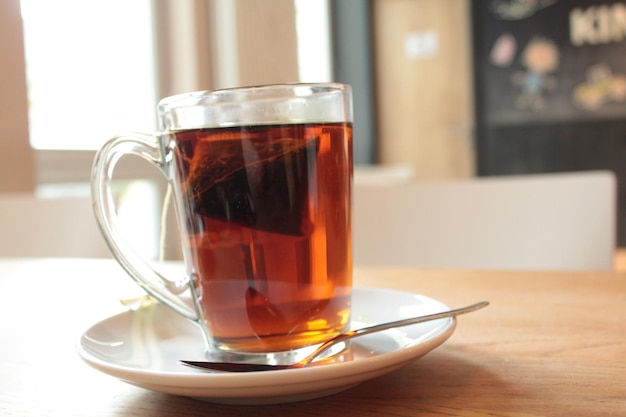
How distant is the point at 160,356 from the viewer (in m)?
0.46

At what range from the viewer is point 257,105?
45 cm

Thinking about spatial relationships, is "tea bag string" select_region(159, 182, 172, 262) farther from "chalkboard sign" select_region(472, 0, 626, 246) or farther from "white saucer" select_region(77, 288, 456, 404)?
"chalkboard sign" select_region(472, 0, 626, 246)

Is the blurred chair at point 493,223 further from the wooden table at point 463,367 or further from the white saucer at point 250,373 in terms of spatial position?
the white saucer at point 250,373

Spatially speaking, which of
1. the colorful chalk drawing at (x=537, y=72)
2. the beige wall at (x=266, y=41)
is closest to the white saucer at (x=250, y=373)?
the beige wall at (x=266, y=41)

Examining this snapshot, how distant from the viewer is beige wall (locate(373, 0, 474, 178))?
5.19 metres

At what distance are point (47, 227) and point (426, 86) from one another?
4.25 meters

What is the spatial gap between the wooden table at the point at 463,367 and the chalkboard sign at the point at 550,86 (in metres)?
4.51

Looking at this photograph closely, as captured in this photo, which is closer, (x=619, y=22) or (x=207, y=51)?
(x=207, y=51)

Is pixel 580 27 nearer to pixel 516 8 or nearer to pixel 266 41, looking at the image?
pixel 516 8

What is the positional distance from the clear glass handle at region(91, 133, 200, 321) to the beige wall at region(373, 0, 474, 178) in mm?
4870

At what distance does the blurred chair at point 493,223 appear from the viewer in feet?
4.04

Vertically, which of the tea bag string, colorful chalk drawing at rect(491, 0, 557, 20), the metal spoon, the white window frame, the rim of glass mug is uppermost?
colorful chalk drawing at rect(491, 0, 557, 20)

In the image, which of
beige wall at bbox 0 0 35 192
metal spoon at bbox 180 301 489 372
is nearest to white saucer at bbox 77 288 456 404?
metal spoon at bbox 180 301 489 372

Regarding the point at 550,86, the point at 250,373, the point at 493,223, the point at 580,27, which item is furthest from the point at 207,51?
the point at 250,373
